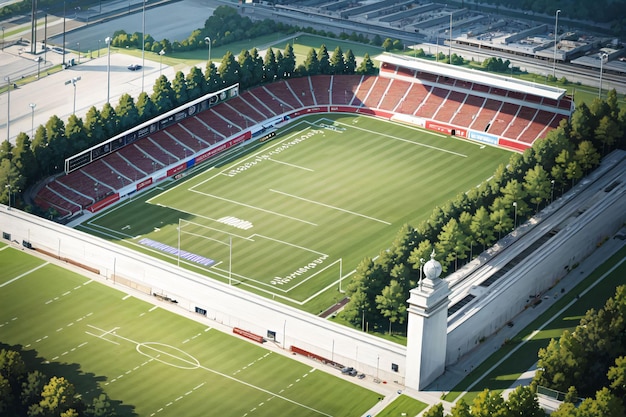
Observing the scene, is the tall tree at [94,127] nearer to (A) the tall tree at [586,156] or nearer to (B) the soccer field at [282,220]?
(B) the soccer field at [282,220]

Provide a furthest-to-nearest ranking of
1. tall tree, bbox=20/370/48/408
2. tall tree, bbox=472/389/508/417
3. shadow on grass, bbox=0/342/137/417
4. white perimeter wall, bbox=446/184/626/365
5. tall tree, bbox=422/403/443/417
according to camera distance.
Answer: white perimeter wall, bbox=446/184/626/365 < shadow on grass, bbox=0/342/137/417 < tall tree, bbox=20/370/48/408 < tall tree, bbox=472/389/508/417 < tall tree, bbox=422/403/443/417

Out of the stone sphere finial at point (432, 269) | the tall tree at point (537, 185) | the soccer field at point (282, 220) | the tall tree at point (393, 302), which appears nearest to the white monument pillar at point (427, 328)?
the stone sphere finial at point (432, 269)

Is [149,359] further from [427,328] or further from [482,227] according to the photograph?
[482,227]

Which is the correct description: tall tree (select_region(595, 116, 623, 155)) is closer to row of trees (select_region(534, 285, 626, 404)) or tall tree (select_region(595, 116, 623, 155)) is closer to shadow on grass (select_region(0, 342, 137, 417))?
row of trees (select_region(534, 285, 626, 404))

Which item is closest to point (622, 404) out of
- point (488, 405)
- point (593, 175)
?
point (488, 405)

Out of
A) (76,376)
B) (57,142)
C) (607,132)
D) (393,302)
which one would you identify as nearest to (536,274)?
(393,302)

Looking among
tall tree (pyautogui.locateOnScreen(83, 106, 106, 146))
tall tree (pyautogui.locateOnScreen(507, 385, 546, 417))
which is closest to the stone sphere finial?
tall tree (pyautogui.locateOnScreen(507, 385, 546, 417))
